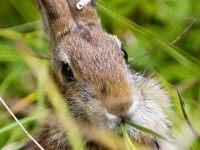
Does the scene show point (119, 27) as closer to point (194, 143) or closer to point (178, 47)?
point (178, 47)

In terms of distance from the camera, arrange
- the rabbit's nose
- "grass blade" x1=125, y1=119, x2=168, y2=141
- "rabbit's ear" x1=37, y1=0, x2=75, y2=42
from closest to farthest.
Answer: the rabbit's nose → "grass blade" x1=125, y1=119, x2=168, y2=141 → "rabbit's ear" x1=37, y1=0, x2=75, y2=42

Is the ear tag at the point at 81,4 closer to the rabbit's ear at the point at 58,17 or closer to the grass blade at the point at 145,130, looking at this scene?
the rabbit's ear at the point at 58,17

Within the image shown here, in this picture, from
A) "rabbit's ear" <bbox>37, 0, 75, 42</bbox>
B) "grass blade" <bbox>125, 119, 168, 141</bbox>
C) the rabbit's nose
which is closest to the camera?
the rabbit's nose

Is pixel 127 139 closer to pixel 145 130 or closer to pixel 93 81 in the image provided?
pixel 145 130

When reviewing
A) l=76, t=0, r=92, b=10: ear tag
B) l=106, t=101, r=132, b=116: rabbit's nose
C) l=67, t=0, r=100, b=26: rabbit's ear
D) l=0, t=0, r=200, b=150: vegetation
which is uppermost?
l=76, t=0, r=92, b=10: ear tag

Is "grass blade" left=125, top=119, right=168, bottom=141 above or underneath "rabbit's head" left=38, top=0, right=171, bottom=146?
underneath

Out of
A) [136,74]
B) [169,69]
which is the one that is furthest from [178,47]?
Answer: [136,74]

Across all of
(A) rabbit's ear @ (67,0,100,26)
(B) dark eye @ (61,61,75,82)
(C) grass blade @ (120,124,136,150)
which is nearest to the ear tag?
(A) rabbit's ear @ (67,0,100,26)

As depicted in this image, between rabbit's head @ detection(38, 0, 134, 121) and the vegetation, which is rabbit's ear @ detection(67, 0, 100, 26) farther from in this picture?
the vegetation
